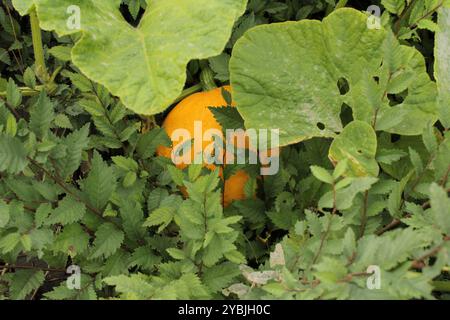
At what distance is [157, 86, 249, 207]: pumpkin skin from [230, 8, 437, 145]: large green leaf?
0.14m

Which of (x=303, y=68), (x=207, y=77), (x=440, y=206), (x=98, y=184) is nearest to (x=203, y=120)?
(x=207, y=77)

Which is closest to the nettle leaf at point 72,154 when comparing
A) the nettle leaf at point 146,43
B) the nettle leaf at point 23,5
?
the nettle leaf at point 146,43

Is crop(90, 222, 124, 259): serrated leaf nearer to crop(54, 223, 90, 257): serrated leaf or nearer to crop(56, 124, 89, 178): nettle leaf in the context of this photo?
crop(54, 223, 90, 257): serrated leaf

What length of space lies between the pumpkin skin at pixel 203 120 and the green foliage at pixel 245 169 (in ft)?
0.20

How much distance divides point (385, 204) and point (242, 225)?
1.32ft

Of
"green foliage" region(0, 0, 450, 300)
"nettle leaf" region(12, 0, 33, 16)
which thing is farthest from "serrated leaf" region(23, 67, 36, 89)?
"nettle leaf" region(12, 0, 33, 16)

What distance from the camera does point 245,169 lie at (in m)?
1.41

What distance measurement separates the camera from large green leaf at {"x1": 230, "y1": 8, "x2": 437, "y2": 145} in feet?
4.42

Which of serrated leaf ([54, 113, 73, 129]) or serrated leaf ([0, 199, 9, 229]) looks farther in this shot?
serrated leaf ([54, 113, 73, 129])

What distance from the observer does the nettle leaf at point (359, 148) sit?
113 centimetres

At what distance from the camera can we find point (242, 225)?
4.63ft

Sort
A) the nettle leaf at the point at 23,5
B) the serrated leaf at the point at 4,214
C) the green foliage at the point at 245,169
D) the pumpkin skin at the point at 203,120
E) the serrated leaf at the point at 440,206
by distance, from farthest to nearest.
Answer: the pumpkin skin at the point at 203,120 → the nettle leaf at the point at 23,5 → the serrated leaf at the point at 4,214 → the green foliage at the point at 245,169 → the serrated leaf at the point at 440,206

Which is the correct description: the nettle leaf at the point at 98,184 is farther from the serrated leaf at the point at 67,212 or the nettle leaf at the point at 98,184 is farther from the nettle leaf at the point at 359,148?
the nettle leaf at the point at 359,148

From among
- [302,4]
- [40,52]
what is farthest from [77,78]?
[302,4]
